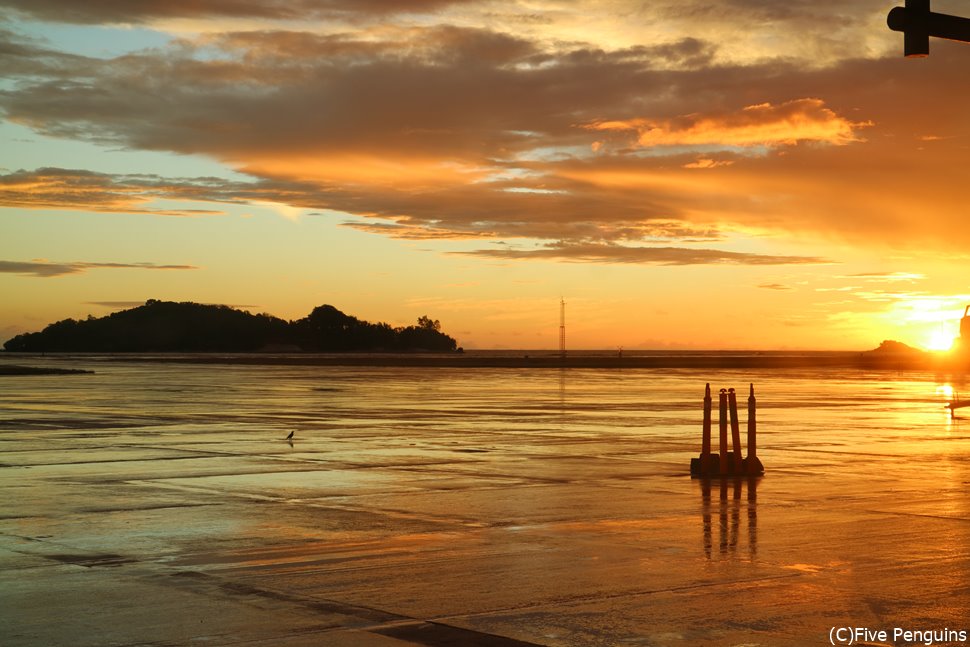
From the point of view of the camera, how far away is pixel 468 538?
1111 cm

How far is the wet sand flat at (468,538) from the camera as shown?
25.5 feet

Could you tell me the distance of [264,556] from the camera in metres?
10.1

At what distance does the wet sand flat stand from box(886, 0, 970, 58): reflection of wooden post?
5.45 meters

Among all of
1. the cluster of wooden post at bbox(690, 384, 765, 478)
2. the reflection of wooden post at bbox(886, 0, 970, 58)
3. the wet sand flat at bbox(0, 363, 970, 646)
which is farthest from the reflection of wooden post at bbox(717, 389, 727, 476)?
the reflection of wooden post at bbox(886, 0, 970, 58)

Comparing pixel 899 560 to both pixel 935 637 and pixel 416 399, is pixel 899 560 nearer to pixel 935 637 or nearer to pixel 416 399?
pixel 935 637

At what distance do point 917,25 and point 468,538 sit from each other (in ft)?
28.4

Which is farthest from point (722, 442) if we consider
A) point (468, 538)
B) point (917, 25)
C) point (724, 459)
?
point (468, 538)

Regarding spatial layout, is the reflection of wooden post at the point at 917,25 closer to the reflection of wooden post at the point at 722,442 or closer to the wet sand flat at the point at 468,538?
the reflection of wooden post at the point at 722,442

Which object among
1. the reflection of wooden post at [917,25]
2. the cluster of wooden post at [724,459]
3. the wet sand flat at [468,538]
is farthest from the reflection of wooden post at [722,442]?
the reflection of wooden post at [917,25]

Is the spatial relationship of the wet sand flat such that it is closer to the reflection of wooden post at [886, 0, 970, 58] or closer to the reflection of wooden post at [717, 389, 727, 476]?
the reflection of wooden post at [717, 389, 727, 476]

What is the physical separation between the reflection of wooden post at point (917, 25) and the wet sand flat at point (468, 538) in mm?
5452

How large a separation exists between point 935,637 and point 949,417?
24.6 m

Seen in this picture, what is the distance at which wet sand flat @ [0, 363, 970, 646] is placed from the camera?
25.5ft

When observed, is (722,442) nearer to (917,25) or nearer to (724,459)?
(724,459)
